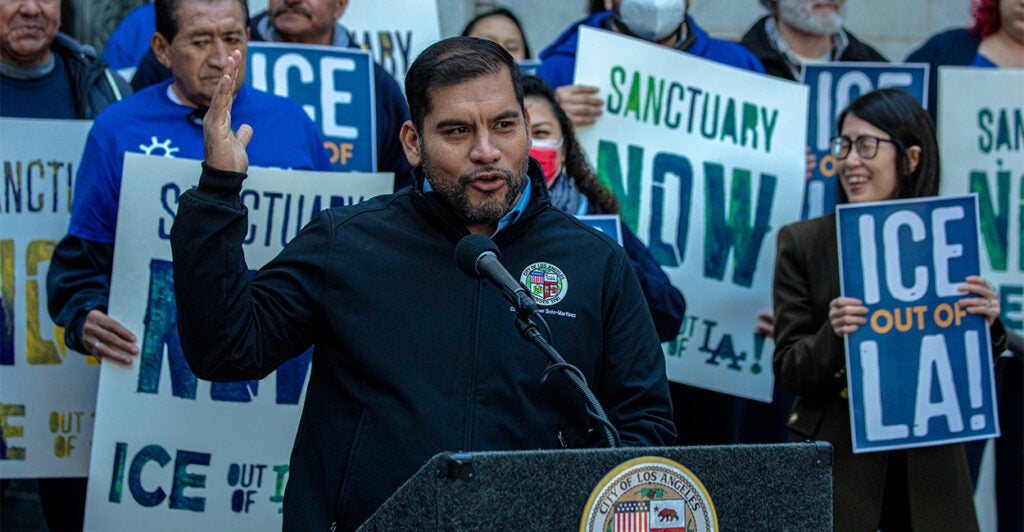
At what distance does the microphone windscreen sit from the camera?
2.58 m

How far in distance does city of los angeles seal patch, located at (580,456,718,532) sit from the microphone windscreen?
53 cm

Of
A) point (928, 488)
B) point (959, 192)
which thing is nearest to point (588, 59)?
point (959, 192)

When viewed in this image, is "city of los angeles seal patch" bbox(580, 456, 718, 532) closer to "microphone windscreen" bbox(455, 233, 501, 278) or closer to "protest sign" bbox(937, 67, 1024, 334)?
"microphone windscreen" bbox(455, 233, 501, 278)

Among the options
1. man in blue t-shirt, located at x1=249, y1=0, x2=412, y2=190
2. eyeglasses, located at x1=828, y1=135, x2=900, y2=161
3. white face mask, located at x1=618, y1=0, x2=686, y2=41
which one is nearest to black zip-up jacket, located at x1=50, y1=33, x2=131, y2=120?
man in blue t-shirt, located at x1=249, y1=0, x2=412, y2=190

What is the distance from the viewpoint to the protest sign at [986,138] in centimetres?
566

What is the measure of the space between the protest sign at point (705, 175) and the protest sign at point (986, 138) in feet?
2.21

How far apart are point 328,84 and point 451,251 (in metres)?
2.28

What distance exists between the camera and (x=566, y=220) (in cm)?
307

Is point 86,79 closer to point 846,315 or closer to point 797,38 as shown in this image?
point 846,315

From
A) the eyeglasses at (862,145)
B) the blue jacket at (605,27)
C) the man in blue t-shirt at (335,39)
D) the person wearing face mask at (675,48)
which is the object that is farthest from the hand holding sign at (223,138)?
the blue jacket at (605,27)

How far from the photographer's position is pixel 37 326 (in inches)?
181

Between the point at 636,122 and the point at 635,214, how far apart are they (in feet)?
1.23

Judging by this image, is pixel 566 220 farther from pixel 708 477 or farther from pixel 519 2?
pixel 519 2

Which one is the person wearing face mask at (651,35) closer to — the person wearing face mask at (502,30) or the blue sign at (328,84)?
the person wearing face mask at (502,30)
